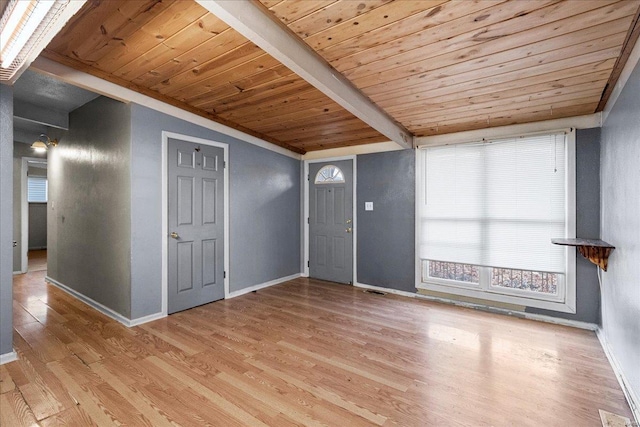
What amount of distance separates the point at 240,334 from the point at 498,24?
10.5 feet

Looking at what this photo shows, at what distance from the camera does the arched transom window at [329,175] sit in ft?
16.3

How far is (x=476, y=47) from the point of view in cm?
206

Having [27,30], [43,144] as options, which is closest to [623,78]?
[27,30]

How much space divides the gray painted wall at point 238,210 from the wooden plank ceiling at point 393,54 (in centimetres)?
51

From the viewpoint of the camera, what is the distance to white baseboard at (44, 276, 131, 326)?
10.6 feet

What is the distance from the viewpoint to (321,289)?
4.62 m

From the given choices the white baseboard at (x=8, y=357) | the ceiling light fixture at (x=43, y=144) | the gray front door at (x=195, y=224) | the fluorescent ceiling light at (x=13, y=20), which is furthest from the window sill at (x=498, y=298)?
the ceiling light fixture at (x=43, y=144)

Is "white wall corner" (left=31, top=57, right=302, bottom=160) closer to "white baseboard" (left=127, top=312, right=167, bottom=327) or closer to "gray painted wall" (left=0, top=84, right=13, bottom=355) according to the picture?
"gray painted wall" (left=0, top=84, right=13, bottom=355)

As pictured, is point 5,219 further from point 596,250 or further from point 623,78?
point 596,250

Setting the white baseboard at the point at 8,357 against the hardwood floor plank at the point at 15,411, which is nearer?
the hardwood floor plank at the point at 15,411

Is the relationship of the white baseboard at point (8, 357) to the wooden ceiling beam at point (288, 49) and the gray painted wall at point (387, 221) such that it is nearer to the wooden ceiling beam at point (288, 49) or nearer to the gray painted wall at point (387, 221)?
the wooden ceiling beam at point (288, 49)

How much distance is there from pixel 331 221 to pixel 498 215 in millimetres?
2447

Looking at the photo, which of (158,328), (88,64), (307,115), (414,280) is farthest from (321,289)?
(88,64)

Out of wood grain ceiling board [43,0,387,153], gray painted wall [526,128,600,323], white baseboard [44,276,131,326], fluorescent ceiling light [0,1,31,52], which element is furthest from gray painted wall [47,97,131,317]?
gray painted wall [526,128,600,323]
